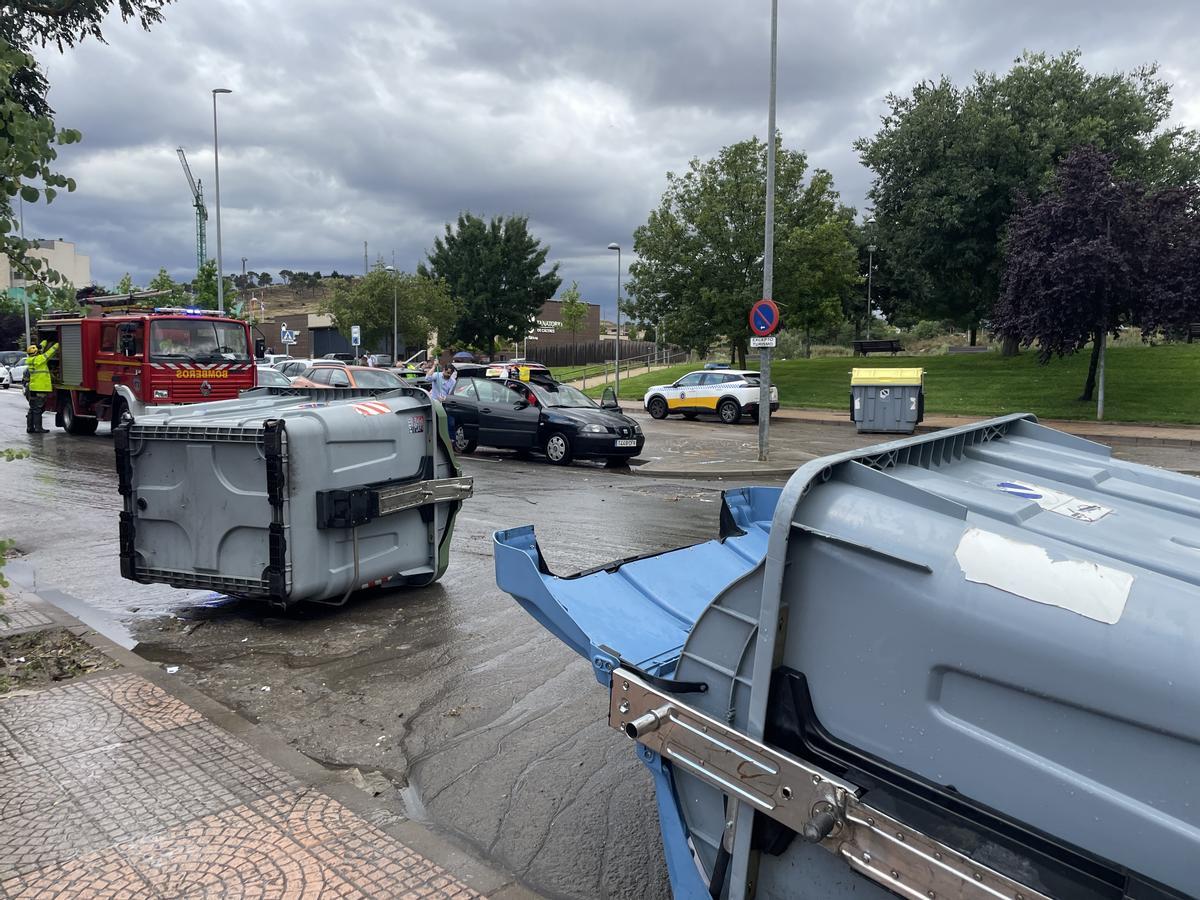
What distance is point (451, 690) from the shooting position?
4992 millimetres

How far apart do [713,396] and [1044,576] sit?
976 inches

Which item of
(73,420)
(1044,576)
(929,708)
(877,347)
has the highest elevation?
(877,347)

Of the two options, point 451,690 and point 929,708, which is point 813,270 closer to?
point 451,690

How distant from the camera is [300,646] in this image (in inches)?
225

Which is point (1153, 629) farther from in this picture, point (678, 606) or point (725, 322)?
point (725, 322)

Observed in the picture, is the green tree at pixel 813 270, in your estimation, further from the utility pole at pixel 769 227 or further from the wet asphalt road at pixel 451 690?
the wet asphalt road at pixel 451 690

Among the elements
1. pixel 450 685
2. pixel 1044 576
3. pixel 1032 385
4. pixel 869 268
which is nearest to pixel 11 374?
pixel 869 268

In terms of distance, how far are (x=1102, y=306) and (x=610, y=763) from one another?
24339 mm

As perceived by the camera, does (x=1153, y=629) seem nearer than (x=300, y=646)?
Yes

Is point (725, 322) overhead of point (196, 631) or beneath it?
overhead

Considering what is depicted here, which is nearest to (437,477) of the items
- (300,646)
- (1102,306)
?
(300,646)

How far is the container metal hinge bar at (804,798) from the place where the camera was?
191 cm

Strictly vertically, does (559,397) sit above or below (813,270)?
below

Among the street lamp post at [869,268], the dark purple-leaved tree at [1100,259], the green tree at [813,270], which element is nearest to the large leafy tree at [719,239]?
the green tree at [813,270]
